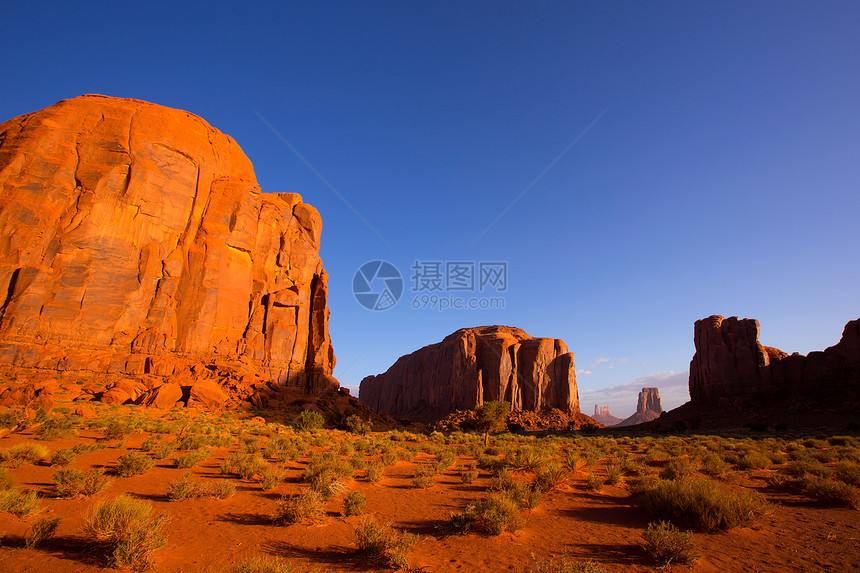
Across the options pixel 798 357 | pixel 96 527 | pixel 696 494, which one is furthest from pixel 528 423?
pixel 96 527

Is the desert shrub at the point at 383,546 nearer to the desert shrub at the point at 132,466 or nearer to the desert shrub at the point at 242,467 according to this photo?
the desert shrub at the point at 242,467

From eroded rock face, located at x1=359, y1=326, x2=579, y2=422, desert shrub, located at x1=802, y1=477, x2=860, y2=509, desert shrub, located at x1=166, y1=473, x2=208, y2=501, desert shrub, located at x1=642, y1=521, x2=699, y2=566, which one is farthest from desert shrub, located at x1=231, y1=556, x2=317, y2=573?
eroded rock face, located at x1=359, y1=326, x2=579, y2=422

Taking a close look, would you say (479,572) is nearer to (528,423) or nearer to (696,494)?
(696,494)

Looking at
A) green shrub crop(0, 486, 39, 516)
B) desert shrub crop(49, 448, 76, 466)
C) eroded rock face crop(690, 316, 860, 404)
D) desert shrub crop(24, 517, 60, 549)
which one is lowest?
desert shrub crop(24, 517, 60, 549)

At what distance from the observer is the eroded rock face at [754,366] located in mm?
39625

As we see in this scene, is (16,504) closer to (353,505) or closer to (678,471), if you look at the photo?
(353,505)

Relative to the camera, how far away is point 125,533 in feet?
16.9

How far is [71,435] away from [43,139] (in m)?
30.0

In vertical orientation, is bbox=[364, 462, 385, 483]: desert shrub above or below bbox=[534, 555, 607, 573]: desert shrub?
above

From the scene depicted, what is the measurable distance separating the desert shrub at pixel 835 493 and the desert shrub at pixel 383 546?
32.0 feet

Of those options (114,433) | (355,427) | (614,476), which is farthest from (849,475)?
Answer: (355,427)

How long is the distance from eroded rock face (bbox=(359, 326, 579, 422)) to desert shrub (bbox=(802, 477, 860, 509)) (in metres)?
65.3

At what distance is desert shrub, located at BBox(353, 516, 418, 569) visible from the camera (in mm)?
5230

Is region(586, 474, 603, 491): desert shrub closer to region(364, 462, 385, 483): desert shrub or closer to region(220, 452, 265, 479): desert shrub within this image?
region(364, 462, 385, 483): desert shrub
